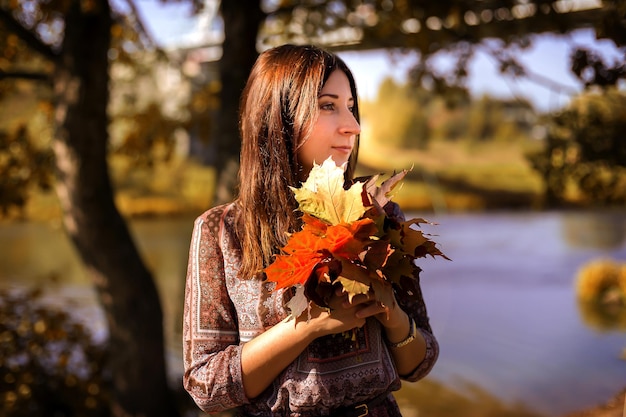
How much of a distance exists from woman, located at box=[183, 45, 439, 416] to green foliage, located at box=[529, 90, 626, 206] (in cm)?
273

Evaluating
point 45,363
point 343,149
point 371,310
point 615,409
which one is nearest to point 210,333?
point 371,310

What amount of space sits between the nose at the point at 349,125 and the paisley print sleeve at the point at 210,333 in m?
0.34

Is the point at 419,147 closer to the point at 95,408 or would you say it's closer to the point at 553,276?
the point at 553,276

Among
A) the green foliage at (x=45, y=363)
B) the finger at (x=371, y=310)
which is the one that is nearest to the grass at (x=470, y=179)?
the green foliage at (x=45, y=363)

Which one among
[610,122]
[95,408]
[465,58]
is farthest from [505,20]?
[95,408]

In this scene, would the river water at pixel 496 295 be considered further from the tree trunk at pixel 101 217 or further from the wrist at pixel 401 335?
the wrist at pixel 401 335

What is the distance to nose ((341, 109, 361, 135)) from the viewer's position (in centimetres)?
140

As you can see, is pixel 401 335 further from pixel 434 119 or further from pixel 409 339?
pixel 434 119

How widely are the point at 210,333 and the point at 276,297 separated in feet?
0.48

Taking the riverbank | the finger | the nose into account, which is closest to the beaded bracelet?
the finger

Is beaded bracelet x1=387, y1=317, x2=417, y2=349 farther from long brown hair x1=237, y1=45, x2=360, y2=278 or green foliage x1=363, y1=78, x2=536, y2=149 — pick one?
green foliage x1=363, y1=78, x2=536, y2=149

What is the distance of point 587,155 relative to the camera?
379 cm

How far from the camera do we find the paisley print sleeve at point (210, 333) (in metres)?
1.34

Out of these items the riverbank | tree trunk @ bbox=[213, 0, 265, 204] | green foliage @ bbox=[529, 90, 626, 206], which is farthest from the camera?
tree trunk @ bbox=[213, 0, 265, 204]
